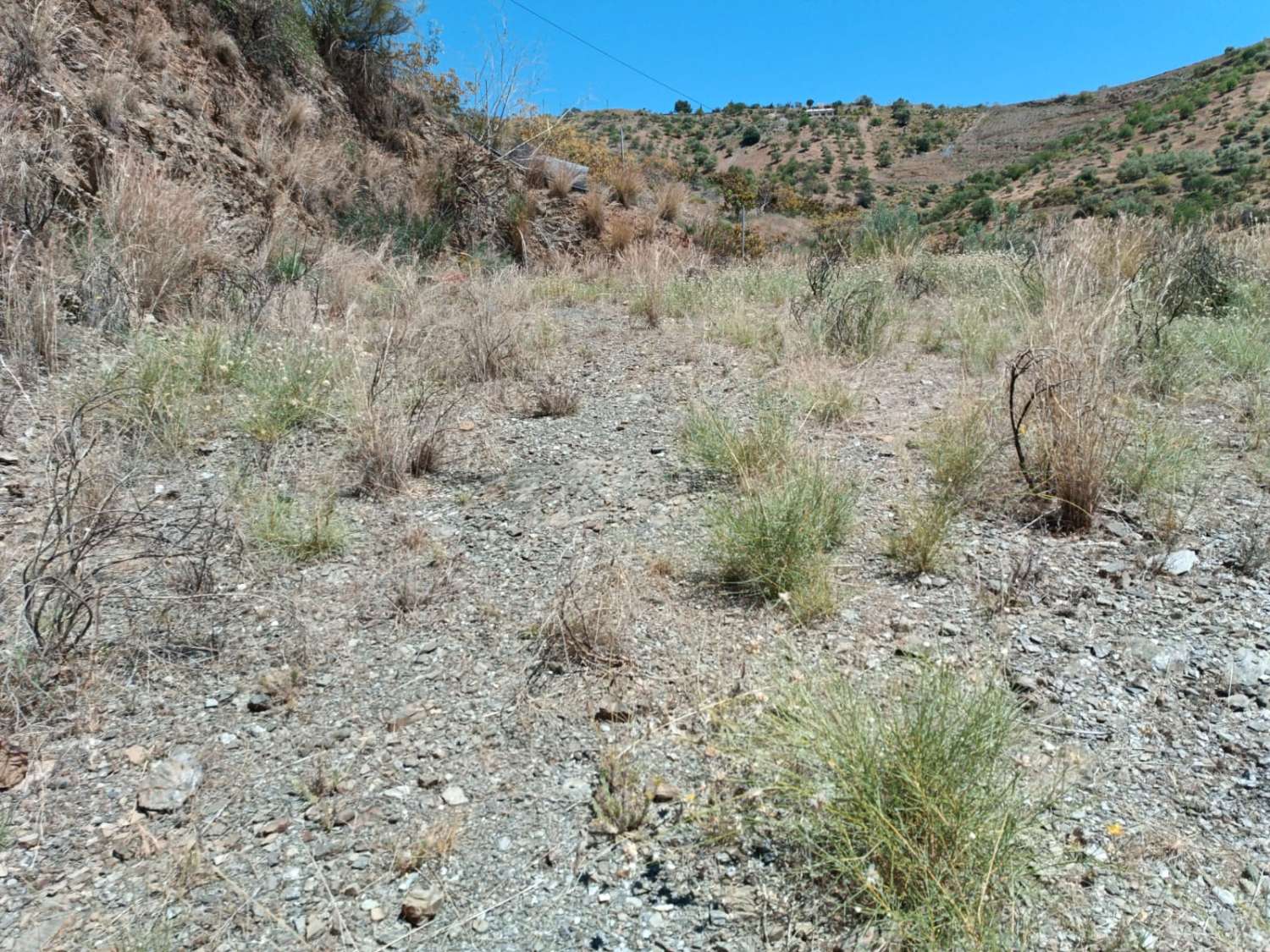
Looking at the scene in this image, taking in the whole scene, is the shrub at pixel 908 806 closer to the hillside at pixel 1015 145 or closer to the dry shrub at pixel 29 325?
the dry shrub at pixel 29 325

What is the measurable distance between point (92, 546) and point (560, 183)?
10.1 meters

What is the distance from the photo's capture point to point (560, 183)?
11.4 metres

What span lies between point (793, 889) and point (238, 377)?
3788 mm

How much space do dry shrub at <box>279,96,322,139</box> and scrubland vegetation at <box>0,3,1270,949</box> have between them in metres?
2.99

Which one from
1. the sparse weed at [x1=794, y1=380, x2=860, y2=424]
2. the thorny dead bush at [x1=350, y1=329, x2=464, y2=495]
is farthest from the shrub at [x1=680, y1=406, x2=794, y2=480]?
the thorny dead bush at [x1=350, y1=329, x2=464, y2=495]

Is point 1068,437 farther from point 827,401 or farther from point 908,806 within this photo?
point 908,806

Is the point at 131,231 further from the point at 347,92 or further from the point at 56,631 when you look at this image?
the point at 347,92

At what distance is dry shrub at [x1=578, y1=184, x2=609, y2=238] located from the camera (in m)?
11.4

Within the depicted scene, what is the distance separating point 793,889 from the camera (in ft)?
5.16

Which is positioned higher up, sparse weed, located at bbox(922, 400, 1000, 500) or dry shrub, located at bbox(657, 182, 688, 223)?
dry shrub, located at bbox(657, 182, 688, 223)

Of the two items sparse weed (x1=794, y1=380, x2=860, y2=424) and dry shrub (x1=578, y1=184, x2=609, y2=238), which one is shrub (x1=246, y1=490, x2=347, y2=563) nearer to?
sparse weed (x1=794, y1=380, x2=860, y2=424)

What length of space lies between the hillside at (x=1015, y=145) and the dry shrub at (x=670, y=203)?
5754 mm

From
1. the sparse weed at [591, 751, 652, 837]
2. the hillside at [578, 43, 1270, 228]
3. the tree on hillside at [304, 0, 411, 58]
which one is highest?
the hillside at [578, 43, 1270, 228]

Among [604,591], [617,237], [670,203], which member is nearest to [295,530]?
[604,591]
